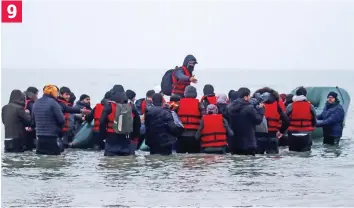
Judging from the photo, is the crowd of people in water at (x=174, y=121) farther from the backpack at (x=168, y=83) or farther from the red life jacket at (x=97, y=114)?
the backpack at (x=168, y=83)

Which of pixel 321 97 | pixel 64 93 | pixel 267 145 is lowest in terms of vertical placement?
pixel 267 145

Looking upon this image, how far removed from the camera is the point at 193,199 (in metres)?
15.7

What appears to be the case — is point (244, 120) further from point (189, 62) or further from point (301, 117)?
point (189, 62)

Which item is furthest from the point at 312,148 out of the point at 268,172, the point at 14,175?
the point at 14,175

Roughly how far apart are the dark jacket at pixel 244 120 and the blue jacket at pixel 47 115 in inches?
124

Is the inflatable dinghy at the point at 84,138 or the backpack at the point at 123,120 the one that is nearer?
the backpack at the point at 123,120

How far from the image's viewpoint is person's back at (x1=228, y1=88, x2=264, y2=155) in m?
19.5

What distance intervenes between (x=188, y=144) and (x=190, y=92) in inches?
44.7

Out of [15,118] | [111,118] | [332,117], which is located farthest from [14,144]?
[332,117]

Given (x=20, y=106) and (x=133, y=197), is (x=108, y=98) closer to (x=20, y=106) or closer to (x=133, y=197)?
(x=20, y=106)

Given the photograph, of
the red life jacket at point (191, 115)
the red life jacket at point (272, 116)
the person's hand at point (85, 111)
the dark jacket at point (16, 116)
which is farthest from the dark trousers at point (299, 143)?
the dark jacket at point (16, 116)

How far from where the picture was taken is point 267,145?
67.9 feet

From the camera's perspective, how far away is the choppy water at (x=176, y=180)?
51.5 ft

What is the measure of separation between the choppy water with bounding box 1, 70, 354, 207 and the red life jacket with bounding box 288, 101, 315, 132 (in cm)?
55
